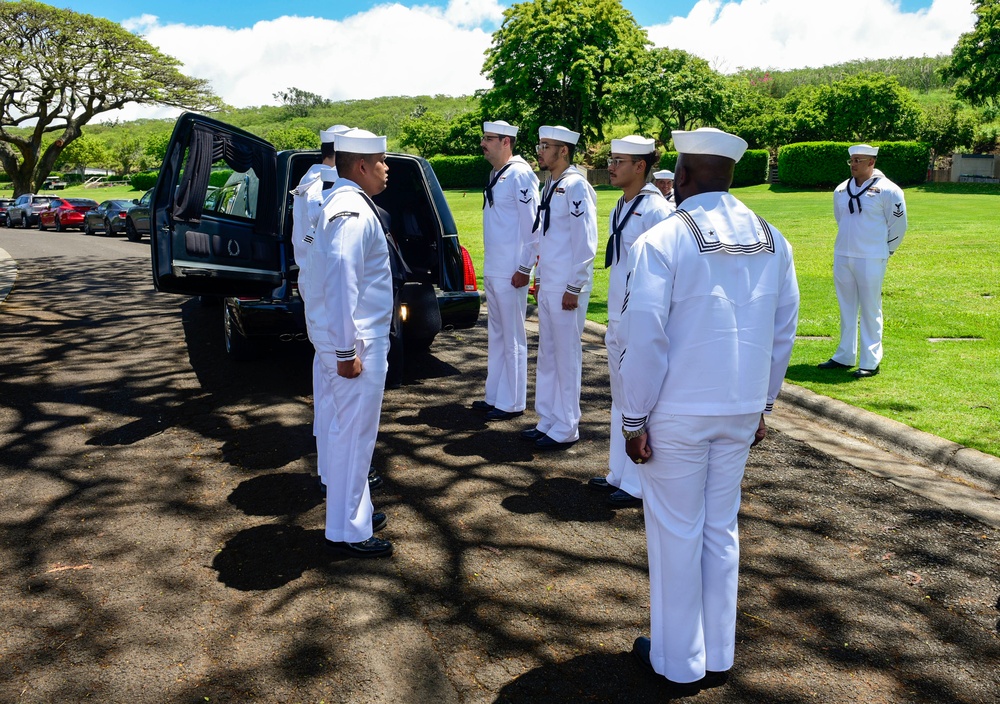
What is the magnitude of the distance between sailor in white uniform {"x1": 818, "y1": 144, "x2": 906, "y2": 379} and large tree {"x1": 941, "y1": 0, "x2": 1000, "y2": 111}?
135 ft

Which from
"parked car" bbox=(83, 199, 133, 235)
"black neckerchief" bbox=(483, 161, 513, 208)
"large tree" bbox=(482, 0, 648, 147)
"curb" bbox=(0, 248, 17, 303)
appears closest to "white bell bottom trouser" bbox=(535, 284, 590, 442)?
"black neckerchief" bbox=(483, 161, 513, 208)

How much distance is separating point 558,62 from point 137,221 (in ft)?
118

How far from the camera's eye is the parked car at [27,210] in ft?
120

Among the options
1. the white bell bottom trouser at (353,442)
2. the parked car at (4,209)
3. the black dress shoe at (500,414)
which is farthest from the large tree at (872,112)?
the white bell bottom trouser at (353,442)

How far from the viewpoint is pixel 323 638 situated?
144 inches

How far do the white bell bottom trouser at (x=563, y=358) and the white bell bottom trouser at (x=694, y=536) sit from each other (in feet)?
9.45

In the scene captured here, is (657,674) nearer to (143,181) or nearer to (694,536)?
(694,536)

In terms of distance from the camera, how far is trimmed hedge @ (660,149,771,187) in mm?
46588

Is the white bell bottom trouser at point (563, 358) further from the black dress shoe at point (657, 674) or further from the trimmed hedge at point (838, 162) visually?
the trimmed hedge at point (838, 162)

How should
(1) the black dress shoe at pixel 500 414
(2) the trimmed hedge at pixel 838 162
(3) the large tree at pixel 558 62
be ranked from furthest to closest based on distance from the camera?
(3) the large tree at pixel 558 62 < (2) the trimmed hedge at pixel 838 162 < (1) the black dress shoe at pixel 500 414

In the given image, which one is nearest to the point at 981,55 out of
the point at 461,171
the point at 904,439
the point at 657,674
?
the point at 461,171

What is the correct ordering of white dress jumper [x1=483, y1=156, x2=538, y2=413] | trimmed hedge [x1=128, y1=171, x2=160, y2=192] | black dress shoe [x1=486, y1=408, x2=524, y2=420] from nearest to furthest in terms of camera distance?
white dress jumper [x1=483, y1=156, x2=538, y2=413] < black dress shoe [x1=486, y1=408, x2=524, y2=420] < trimmed hedge [x1=128, y1=171, x2=160, y2=192]

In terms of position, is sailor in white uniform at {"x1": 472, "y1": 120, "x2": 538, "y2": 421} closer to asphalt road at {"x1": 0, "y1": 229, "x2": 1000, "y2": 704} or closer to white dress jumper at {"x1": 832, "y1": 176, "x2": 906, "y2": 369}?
asphalt road at {"x1": 0, "y1": 229, "x2": 1000, "y2": 704}

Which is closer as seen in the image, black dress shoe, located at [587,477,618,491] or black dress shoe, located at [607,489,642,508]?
black dress shoe, located at [607,489,642,508]
